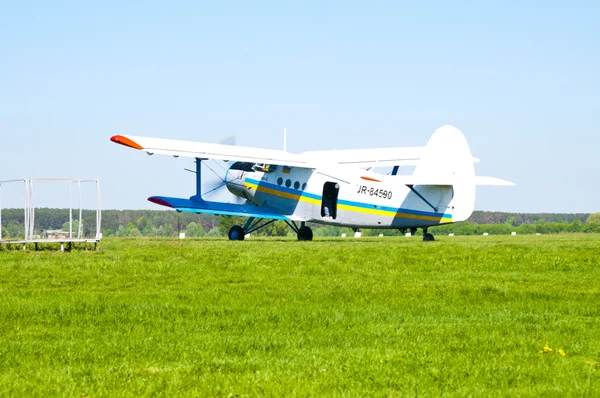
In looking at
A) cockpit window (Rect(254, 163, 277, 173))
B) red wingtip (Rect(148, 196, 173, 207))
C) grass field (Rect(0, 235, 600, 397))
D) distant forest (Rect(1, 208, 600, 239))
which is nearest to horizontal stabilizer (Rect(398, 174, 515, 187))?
cockpit window (Rect(254, 163, 277, 173))

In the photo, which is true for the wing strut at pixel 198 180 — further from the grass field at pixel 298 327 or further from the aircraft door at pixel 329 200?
the grass field at pixel 298 327

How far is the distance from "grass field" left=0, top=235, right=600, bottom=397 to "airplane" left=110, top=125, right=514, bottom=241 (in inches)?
519

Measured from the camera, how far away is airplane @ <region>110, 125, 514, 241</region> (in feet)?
111

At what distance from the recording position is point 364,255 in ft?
75.0

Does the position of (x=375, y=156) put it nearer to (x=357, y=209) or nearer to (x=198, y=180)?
(x=357, y=209)

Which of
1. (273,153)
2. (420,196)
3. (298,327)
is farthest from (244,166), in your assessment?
(298,327)

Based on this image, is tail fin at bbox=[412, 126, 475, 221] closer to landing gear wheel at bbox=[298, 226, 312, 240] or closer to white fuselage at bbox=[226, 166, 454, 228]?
white fuselage at bbox=[226, 166, 454, 228]

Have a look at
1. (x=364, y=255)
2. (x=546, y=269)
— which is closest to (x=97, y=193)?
(x=364, y=255)

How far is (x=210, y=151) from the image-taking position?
3581cm

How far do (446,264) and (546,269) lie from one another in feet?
7.57

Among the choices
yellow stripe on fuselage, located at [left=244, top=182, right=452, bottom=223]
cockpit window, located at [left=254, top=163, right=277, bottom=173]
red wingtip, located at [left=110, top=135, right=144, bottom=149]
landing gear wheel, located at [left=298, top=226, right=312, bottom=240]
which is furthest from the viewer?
cockpit window, located at [left=254, top=163, right=277, bottom=173]

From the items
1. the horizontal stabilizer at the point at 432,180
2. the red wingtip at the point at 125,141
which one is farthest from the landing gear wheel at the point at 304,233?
the red wingtip at the point at 125,141

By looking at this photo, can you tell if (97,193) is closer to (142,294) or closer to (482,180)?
(142,294)

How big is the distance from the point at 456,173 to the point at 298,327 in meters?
23.1
